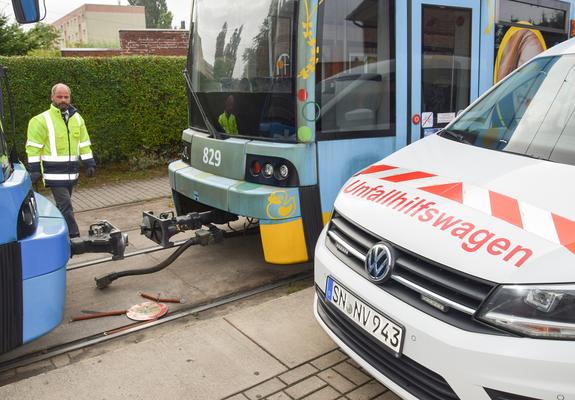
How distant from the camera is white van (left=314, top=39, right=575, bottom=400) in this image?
1874 mm

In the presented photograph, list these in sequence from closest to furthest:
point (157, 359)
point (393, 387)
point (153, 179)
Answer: point (393, 387), point (157, 359), point (153, 179)

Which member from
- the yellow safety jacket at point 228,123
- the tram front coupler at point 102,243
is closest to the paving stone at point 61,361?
the tram front coupler at point 102,243

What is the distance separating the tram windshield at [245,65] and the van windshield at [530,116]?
1.36 m

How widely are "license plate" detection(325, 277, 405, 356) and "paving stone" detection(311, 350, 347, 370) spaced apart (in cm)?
64

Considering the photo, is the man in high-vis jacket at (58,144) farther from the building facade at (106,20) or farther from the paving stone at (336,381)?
the building facade at (106,20)

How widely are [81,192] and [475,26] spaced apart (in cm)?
658

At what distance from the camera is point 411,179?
277cm

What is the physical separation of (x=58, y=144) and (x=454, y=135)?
4040 mm

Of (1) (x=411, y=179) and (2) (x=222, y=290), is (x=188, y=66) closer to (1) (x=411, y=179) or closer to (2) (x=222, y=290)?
(2) (x=222, y=290)

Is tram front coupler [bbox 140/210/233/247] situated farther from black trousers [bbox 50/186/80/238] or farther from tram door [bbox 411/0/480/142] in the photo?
tram door [bbox 411/0/480/142]

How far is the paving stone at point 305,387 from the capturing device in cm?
294

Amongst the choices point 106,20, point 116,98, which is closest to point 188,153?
point 116,98

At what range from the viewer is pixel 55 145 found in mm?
5379

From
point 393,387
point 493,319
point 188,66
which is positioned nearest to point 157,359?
point 393,387
